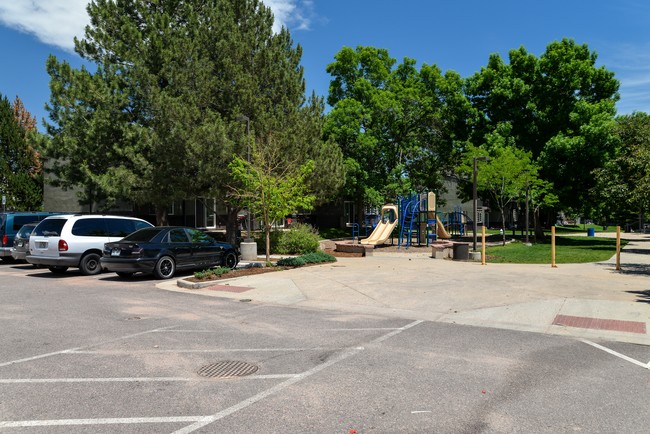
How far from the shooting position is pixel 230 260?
16422 mm

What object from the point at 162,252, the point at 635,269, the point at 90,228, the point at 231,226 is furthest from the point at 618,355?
the point at 231,226

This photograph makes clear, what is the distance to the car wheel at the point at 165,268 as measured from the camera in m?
13.9

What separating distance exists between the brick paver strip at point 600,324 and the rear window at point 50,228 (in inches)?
559

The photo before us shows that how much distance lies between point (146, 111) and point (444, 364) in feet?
77.4

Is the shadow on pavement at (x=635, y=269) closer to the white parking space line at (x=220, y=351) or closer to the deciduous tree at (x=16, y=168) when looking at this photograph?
the white parking space line at (x=220, y=351)

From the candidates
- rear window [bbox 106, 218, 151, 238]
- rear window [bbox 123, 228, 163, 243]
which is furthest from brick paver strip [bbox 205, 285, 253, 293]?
rear window [bbox 106, 218, 151, 238]

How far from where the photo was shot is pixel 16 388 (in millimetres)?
4832

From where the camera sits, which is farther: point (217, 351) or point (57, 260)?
point (57, 260)

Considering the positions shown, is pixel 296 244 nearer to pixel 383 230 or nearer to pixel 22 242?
pixel 383 230

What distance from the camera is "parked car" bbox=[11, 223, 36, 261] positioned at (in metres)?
16.5

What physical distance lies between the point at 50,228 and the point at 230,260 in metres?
5.77

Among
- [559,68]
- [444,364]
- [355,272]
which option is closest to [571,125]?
[559,68]

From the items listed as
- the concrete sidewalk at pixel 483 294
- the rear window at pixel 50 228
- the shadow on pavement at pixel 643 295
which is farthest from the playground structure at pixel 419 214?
the rear window at pixel 50 228

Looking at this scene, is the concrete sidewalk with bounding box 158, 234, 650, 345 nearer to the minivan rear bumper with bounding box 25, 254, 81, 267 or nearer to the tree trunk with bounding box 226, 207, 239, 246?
the minivan rear bumper with bounding box 25, 254, 81, 267
